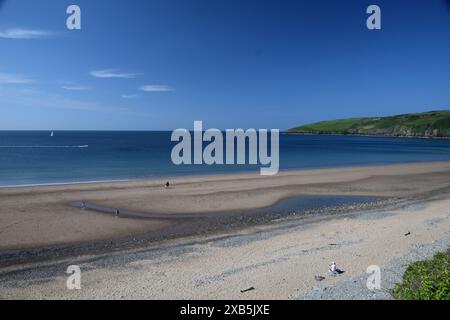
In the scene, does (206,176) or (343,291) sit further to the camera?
(206,176)

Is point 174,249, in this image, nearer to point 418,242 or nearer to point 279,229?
point 279,229

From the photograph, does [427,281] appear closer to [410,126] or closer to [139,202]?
[139,202]

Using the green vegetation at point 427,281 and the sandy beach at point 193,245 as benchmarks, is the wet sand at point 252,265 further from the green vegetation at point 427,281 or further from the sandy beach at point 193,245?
the green vegetation at point 427,281

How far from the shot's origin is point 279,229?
15.5 m

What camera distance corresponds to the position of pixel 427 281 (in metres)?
7.71

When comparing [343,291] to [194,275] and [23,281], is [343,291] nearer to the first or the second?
[194,275]

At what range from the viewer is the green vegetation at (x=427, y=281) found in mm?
7176

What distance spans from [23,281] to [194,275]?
4.61 m

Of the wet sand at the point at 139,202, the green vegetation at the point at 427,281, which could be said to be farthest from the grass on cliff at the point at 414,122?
the green vegetation at the point at 427,281

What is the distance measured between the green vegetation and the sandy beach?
478 mm
